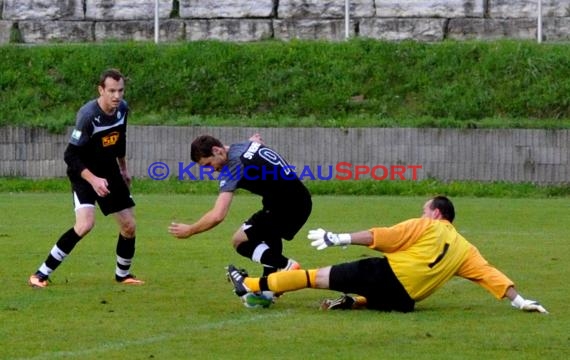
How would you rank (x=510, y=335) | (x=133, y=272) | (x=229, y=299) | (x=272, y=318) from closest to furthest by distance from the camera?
(x=510, y=335) < (x=272, y=318) < (x=229, y=299) < (x=133, y=272)

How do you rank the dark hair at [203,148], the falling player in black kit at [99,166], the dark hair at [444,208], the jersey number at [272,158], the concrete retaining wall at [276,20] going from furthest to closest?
the concrete retaining wall at [276,20]
the falling player in black kit at [99,166]
the jersey number at [272,158]
the dark hair at [203,148]
the dark hair at [444,208]

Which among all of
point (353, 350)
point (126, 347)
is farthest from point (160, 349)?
point (353, 350)

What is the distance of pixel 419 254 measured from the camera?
431 inches

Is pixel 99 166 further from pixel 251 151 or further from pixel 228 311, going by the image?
pixel 228 311

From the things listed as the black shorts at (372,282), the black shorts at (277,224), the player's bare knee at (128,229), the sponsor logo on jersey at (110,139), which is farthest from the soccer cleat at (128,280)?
the black shorts at (372,282)

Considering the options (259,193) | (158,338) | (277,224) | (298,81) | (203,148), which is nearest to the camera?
(158,338)

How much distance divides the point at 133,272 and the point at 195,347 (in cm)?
504

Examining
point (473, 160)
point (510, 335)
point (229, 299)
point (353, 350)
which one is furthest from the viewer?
point (473, 160)

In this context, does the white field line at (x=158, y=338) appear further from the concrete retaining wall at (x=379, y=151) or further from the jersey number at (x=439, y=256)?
the concrete retaining wall at (x=379, y=151)

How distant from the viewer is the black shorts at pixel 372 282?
11.0 meters

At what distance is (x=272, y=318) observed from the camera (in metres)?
10.9

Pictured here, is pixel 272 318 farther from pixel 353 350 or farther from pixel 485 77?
pixel 485 77

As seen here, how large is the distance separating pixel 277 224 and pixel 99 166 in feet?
6.91

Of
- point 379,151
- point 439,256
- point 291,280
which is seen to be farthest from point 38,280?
point 379,151
